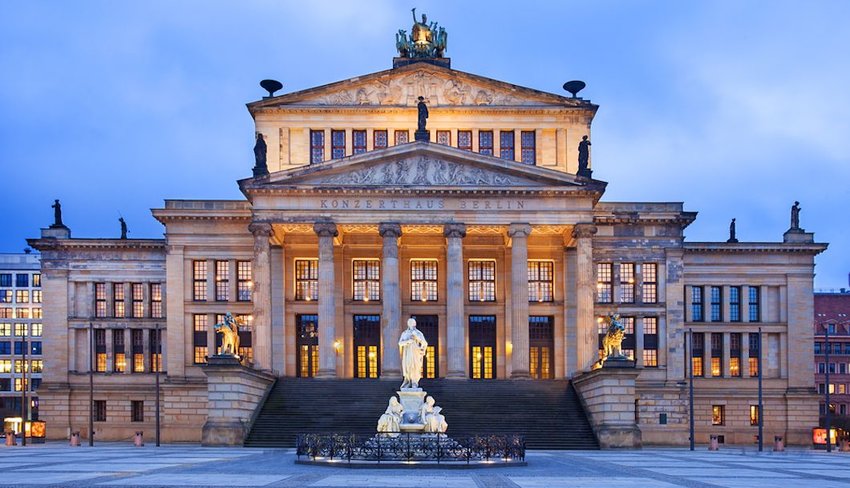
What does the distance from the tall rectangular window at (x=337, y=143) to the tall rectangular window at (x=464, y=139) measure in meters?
8.57

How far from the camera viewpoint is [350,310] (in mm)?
67750

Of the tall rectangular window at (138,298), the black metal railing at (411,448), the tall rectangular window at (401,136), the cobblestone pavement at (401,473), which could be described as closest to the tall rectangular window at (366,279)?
Result: the tall rectangular window at (401,136)

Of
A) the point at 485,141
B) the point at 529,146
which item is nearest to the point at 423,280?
the point at 485,141

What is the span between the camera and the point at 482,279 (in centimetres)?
6881

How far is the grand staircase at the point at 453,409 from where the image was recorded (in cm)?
5116

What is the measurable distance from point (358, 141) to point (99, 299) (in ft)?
78.4

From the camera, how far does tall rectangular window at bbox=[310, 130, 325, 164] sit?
67938mm

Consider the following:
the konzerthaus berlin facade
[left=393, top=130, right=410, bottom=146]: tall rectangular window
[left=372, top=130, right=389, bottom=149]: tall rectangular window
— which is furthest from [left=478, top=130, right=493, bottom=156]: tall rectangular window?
[left=372, top=130, right=389, bottom=149]: tall rectangular window

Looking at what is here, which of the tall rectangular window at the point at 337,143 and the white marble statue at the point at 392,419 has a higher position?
the tall rectangular window at the point at 337,143

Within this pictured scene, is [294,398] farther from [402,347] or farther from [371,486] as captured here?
[371,486]

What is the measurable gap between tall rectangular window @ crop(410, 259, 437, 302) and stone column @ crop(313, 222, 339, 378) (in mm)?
9397

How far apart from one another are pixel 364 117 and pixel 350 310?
14229 mm

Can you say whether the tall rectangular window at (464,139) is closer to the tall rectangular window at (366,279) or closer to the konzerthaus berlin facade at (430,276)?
the konzerthaus berlin facade at (430,276)

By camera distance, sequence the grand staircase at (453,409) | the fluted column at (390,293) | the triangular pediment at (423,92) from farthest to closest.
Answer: the triangular pediment at (423,92) → the fluted column at (390,293) → the grand staircase at (453,409)
